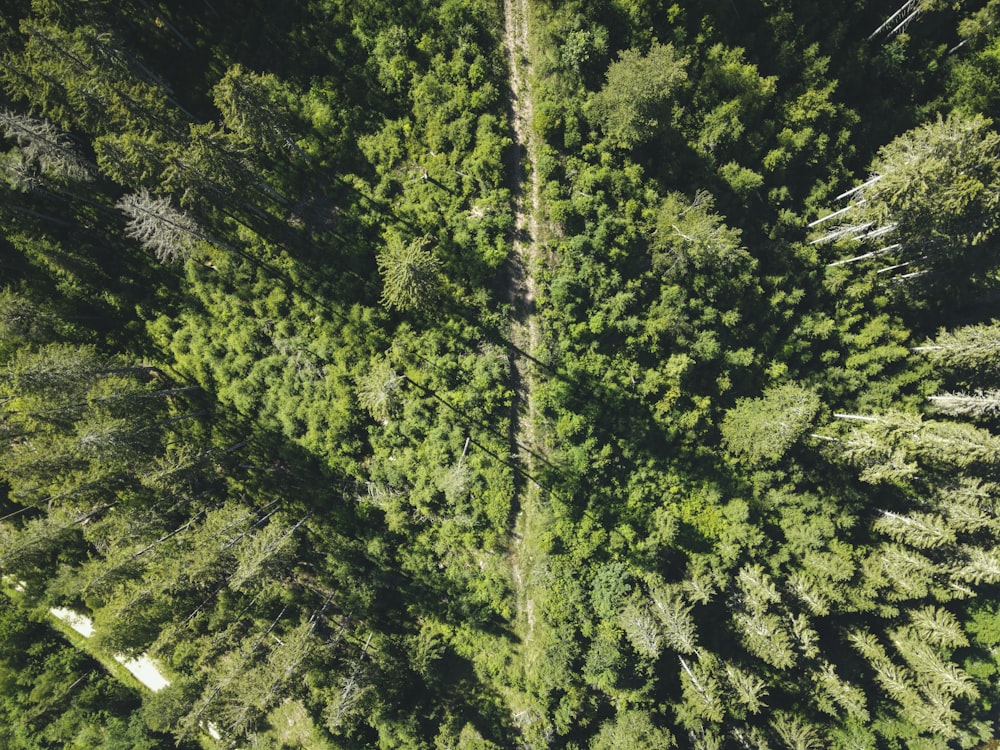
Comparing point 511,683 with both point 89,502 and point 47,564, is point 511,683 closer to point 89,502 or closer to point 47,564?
point 89,502

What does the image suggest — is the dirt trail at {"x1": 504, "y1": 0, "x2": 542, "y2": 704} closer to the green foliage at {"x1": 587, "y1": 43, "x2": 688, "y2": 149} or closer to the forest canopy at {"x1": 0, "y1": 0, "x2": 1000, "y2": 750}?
the forest canopy at {"x1": 0, "y1": 0, "x2": 1000, "y2": 750}

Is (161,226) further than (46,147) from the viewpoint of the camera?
Yes

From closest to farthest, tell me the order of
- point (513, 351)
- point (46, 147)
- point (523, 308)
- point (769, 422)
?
point (46, 147), point (523, 308), point (513, 351), point (769, 422)

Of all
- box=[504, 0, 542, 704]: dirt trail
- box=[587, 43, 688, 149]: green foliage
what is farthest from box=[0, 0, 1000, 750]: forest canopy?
box=[587, 43, 688, 149]: green foliage

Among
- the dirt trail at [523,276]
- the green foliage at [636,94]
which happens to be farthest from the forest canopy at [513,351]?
the green foliage at [636,94]

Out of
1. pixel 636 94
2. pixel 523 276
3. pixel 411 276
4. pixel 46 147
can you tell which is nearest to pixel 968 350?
pixel 636 94

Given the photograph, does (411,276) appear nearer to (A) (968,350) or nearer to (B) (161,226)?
(B) (161,226)

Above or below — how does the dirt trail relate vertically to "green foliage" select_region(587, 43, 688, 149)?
below

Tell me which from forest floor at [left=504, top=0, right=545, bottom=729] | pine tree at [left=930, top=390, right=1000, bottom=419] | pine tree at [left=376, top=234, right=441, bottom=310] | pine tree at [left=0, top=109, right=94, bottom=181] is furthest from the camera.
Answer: pine tree at [left=930, top=390, right=1000, bottom=419]
